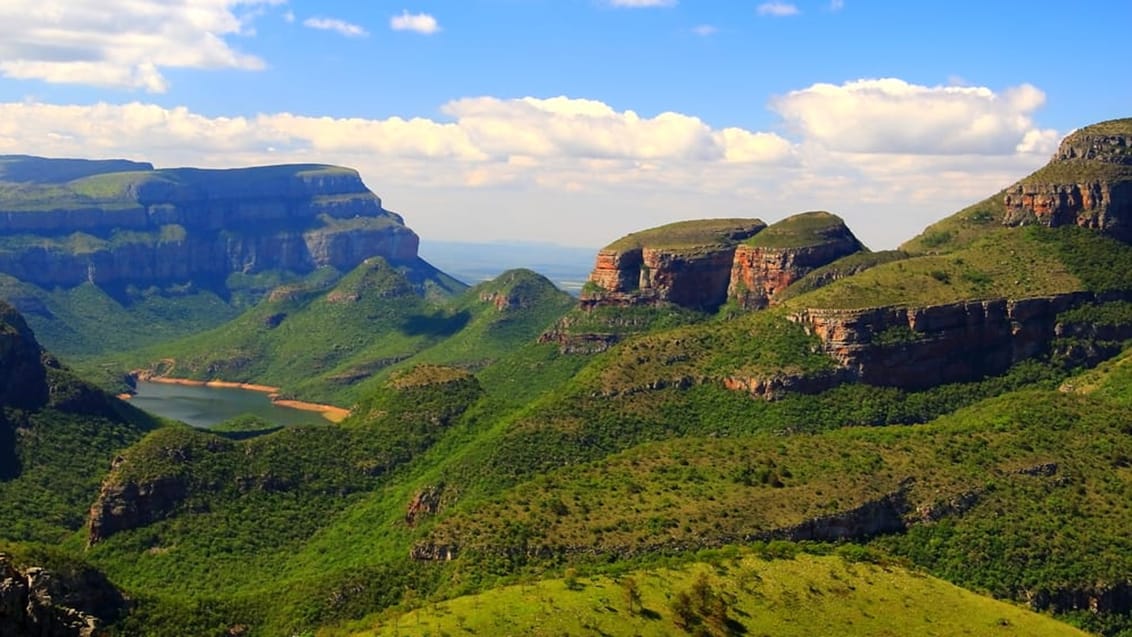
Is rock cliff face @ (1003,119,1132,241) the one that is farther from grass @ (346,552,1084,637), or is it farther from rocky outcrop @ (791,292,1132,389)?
grass @ (346,552,1084,637)

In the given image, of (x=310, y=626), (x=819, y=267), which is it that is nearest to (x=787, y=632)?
(x=310, y=626)

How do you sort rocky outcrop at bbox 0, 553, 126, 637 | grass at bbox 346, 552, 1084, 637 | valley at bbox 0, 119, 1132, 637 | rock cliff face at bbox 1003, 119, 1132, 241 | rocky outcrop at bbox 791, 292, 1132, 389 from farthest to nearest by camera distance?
rock cliff face at bbox 1003, 119, 1132, 241
rocky outcrop at bbox 791, 292, 1132, 389
valley at bbox 0, 119, 1132, 637
grass at bbox 346, 552, 1084, 637
rocky outcrop at bbox 0, 553, 126, 637

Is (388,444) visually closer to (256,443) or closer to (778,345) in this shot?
(256,443)

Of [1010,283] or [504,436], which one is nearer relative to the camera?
[504,436]

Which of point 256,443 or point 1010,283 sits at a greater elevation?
point 1010,283

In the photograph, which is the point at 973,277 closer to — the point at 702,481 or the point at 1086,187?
the point at 1086,187

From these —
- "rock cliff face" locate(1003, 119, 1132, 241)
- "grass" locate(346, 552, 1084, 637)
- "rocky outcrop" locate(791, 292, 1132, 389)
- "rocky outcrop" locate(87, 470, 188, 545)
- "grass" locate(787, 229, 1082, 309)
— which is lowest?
"rocky outcrop" locate(87, 470, 188, 545)


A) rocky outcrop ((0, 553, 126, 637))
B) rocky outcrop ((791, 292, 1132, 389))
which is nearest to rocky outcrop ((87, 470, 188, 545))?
rocky outcrop ((0, 553, 126, 637))

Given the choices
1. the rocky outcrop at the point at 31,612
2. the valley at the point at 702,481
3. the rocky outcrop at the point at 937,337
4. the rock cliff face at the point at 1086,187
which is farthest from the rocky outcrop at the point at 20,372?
the rock cliff face at the point at 1086,187
